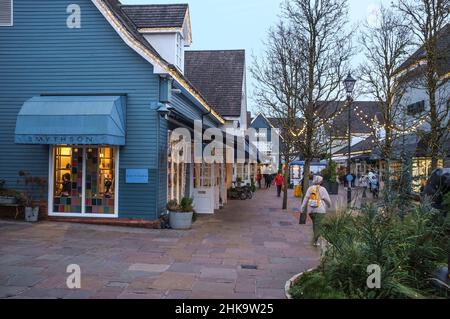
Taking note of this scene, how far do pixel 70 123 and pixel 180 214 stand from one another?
12.7ft

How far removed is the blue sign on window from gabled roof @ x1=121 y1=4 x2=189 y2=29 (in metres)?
5.40

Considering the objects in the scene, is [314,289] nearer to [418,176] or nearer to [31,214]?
[418,176]

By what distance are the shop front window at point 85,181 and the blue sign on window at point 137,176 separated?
20.3 inches

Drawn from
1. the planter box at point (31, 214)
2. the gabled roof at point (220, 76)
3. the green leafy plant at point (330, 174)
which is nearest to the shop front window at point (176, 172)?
the planter box at point (31, 214)

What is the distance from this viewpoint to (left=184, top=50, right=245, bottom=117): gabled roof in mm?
25312

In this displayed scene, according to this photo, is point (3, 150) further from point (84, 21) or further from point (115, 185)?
point (84, 21)

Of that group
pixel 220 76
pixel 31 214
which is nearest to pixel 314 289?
pixel 31 214

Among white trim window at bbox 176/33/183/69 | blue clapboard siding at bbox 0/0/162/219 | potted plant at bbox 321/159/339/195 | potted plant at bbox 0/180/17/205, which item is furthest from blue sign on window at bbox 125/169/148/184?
potted plant at bbox 321/159/339/195

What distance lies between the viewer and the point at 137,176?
1229 cm

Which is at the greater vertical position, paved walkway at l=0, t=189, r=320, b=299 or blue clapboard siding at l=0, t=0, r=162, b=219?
blue clapboard siding at l=0, t=0, r=162, b=219

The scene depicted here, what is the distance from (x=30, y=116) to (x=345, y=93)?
436 inches

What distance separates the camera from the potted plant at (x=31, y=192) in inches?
484

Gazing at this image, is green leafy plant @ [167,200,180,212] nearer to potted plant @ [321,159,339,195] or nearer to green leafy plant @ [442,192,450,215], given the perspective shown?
green leafy plant @ [442,192,450,215]

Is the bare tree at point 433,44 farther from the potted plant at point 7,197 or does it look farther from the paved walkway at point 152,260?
the potted plant at point 7,197
